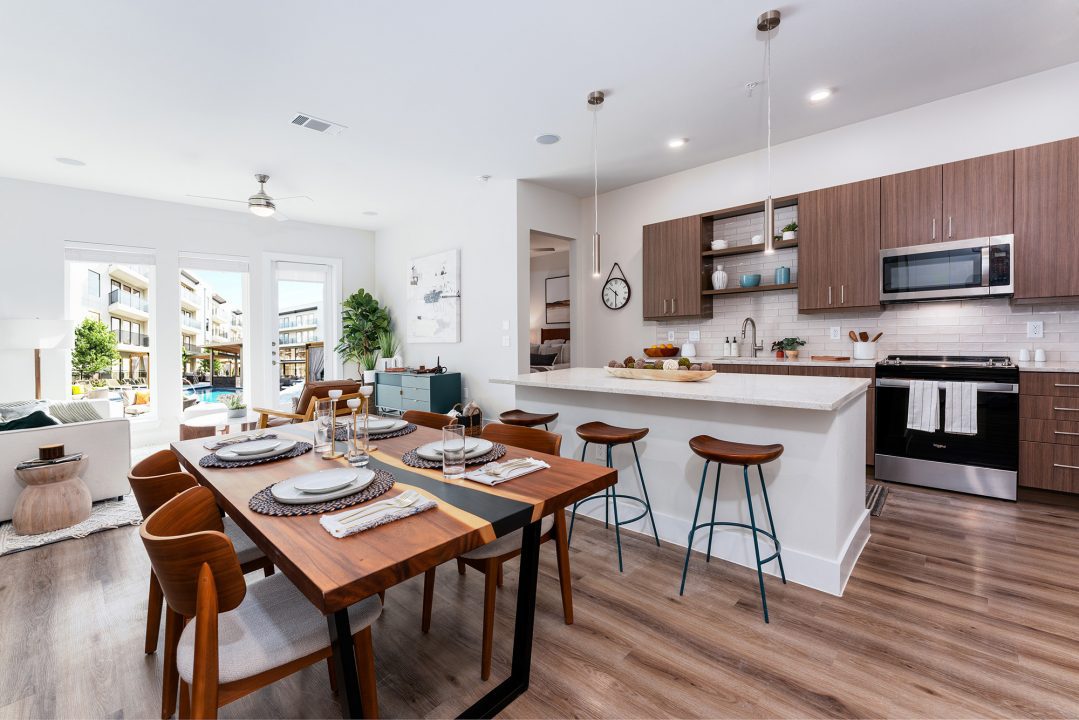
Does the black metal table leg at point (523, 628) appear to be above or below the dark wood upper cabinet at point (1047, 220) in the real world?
below

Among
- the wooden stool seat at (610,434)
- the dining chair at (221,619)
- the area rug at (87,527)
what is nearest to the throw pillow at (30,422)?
the area rug at (87,527)

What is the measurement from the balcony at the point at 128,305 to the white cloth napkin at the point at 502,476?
236 inches

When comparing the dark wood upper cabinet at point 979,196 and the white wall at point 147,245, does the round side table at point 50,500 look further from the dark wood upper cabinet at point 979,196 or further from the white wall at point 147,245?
the dark wood upper cabinet at point 979,196

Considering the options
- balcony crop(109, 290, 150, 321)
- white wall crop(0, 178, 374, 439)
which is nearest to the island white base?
white wall crop(0, 178, 374, 439)

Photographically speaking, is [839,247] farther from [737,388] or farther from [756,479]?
[756,479]

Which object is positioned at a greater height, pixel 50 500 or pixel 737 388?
pixel 737 388

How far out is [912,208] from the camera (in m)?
3.60

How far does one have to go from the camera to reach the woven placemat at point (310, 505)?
1.28 meters

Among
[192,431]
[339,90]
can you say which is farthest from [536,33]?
[192,431]

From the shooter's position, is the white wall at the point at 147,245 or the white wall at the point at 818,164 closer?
the white wall at the point at 818,164

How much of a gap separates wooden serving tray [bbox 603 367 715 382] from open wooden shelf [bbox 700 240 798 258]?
203 centimetres

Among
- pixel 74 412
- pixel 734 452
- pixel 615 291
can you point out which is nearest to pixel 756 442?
pixel 734 452

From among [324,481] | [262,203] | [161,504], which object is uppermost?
[262,203]

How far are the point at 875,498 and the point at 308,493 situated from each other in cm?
360
